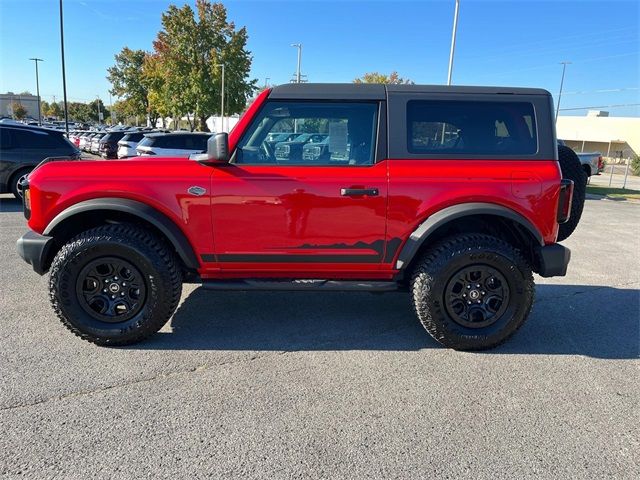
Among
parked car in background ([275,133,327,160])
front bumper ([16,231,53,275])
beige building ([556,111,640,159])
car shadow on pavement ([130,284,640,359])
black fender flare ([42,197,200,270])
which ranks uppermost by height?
beige building ([556,111,640,159])

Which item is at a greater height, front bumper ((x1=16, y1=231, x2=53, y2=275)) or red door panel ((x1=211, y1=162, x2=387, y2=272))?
red door panel ((x1=211, y1=162, x2=387, y2=272))

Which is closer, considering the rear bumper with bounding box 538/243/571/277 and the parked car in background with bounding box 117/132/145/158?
the rear bumper with bounding box 538/243/571/277

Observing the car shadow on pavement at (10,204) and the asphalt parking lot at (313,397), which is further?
the car shadow on pavement at (10,204)

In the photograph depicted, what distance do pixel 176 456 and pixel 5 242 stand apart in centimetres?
570

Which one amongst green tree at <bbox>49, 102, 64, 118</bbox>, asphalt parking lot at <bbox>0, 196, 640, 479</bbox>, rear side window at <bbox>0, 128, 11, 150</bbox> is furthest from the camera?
green tree at <bbox>49, 102, 64, 118</bbox>

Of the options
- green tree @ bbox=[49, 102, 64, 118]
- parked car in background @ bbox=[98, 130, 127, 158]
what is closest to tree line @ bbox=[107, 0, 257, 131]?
parked car in background @ bbox=[98, 130, 127, 158]

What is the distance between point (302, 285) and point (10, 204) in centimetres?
921

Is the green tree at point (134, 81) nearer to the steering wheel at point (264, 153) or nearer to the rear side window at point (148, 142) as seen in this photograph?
the rear side window at point (148, 142)

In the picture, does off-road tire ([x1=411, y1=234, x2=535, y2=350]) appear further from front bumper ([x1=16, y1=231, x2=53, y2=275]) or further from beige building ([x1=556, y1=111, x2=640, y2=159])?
beige building ([x1=556, y1=111, x2=640, y2=159])

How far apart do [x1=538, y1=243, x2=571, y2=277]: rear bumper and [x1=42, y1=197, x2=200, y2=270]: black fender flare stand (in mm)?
2779

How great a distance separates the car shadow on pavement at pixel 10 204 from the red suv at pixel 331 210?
690 cm

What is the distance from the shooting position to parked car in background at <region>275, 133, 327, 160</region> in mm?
3451

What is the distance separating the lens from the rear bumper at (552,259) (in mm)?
3490

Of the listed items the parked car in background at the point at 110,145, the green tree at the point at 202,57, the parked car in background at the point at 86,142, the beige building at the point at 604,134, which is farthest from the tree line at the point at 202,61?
the beige building at the point at 604,134
